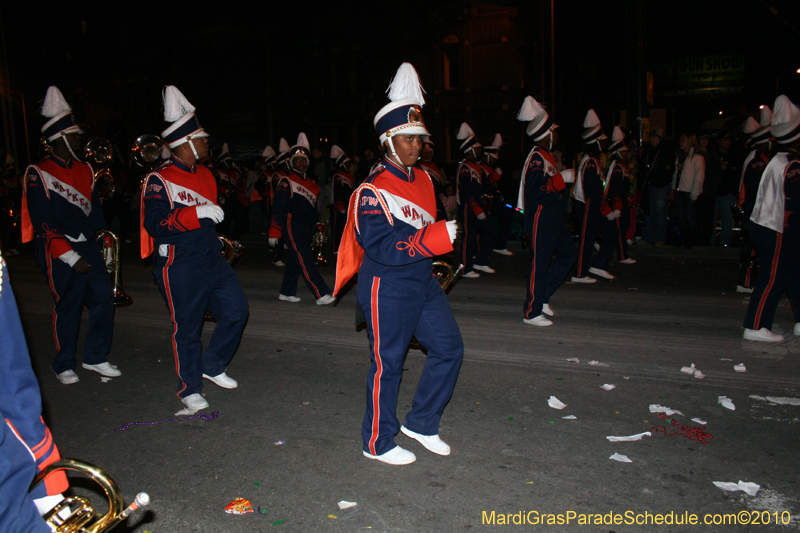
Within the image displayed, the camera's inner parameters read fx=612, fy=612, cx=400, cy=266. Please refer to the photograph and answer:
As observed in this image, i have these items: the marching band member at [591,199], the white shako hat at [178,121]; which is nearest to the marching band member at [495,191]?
the marching band member at [591,199]

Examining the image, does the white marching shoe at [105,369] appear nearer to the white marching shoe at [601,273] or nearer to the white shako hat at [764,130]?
the white shako hat at [764,130]

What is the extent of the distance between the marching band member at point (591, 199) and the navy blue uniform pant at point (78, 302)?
6.71 metres

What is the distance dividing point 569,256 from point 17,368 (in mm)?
6163

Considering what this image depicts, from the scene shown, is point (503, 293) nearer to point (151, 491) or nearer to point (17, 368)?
point (151, 491)

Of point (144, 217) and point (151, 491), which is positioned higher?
point (144, 217)

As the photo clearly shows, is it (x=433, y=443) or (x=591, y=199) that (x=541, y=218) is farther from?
(x=433, y=443)

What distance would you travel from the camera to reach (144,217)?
452 cm

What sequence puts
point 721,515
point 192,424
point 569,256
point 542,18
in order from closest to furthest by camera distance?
1. point 721,515
2. point 192,424
3. point 569,256
4. point 542,18

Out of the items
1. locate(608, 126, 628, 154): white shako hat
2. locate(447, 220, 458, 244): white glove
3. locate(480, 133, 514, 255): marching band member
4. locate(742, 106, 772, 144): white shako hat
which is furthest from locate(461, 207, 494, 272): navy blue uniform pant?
locate(447, 220, 458, 244): white glove

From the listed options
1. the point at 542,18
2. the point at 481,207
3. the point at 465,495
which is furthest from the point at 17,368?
the point at 542,18

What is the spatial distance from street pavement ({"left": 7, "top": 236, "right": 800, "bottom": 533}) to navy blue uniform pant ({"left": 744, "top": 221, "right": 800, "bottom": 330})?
0.39 metres

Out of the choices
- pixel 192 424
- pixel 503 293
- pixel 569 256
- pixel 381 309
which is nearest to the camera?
pixel 381 309

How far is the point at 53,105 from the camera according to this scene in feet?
17.8

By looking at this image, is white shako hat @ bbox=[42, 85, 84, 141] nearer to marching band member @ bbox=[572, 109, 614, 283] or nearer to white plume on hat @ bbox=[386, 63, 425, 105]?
white plume on hat @ bbox=[386, 63, 425, 105]
